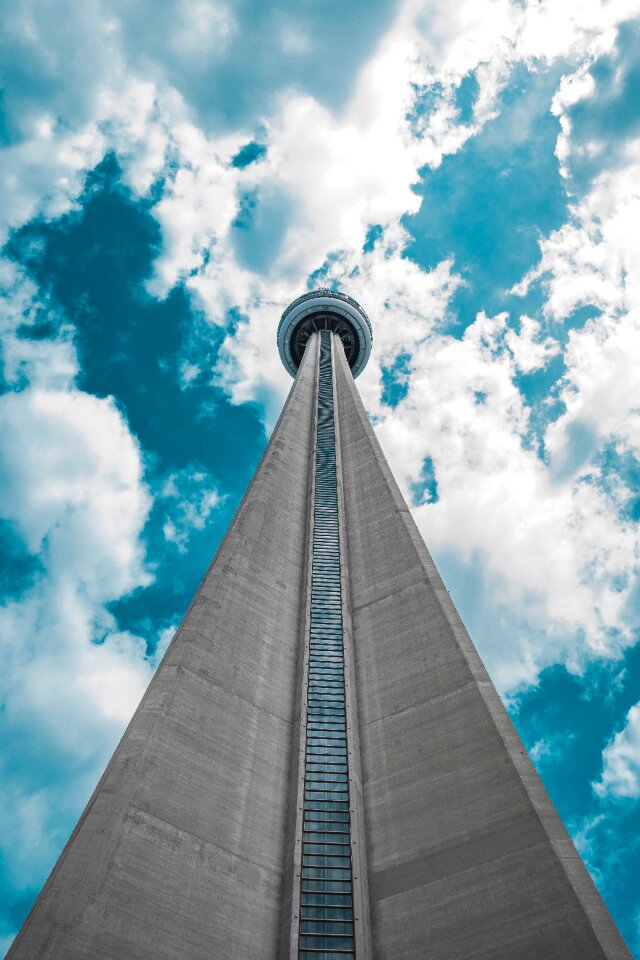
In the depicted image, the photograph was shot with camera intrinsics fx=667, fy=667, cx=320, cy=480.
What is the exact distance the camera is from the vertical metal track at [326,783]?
12953 mm

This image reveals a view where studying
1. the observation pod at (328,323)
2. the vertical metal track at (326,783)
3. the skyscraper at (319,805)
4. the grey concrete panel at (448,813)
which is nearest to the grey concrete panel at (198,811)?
the skyscraper at (319,805)

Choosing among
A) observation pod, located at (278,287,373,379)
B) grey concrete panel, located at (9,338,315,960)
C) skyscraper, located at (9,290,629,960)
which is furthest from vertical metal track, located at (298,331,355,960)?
observation pod, located at (278,287,373,379)

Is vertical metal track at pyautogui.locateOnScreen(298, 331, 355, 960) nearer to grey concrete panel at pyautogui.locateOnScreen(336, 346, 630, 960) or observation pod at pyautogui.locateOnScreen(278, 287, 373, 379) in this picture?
grey concrete panel at pyautogui.locateOnScreen(336, 346, 630, 960)

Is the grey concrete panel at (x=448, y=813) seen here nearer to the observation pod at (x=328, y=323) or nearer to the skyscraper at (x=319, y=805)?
the skyscraper at (x=319, y=805)

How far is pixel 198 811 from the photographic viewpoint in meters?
13.8

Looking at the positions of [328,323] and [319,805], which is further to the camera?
[328,323]

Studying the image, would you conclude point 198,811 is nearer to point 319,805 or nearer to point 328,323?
point 319,805

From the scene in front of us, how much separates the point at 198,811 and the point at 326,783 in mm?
3525

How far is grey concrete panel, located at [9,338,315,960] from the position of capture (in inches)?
436

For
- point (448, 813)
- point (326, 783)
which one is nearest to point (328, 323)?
point (326, 783)

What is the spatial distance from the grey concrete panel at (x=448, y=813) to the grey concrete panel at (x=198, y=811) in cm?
226

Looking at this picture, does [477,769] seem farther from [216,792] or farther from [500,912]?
[216,792]

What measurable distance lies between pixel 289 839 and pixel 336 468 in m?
20.0

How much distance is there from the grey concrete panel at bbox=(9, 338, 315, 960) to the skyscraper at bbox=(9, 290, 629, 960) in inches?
1.5
